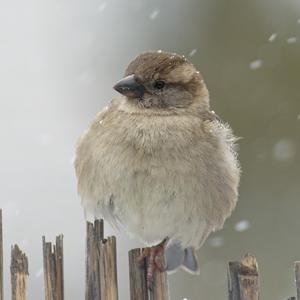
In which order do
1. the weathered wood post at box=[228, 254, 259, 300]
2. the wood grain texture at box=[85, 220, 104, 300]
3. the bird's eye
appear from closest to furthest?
the weathered wood post at box=[228, 254, 259, 300] < the wood grain texture at box=[85, 220, 104, 300] < the bird's eye

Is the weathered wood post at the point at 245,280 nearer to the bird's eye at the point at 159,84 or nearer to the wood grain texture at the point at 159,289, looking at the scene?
the wood grain texture at the point at 159,289

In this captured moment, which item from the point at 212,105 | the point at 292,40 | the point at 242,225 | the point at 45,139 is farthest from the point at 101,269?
the point at 45,139

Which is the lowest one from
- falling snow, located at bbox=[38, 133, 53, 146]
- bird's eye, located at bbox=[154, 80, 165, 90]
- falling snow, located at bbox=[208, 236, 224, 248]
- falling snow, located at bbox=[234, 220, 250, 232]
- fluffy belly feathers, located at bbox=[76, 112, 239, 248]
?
fluffy belly feathers, located at bbox=[76, 112, 239, 248]

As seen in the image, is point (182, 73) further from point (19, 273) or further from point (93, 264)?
point (19, 273)

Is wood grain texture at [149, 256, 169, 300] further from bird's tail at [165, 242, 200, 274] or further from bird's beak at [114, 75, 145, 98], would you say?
bird's beak at [114, 75, 145, 98]

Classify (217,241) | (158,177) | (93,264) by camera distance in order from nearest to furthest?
(93,264)
(158,177)
(217,241)

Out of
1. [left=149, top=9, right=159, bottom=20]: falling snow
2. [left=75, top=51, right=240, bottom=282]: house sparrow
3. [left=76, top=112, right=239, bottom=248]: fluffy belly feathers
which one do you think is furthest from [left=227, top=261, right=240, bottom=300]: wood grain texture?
[left=149, top=9, right=159, bottom=20]: falling snow

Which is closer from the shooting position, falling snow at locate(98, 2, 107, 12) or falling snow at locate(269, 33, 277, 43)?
falling snow at locate(269, 33, 277, 43)
